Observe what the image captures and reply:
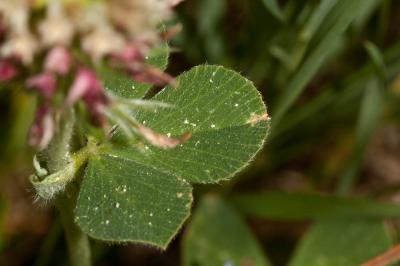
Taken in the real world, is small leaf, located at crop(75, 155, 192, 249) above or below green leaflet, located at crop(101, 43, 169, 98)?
below

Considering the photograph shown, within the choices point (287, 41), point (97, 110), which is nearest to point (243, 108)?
point (97, 110)

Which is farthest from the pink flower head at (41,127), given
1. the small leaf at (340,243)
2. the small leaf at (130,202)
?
the small leaf at (340,243)

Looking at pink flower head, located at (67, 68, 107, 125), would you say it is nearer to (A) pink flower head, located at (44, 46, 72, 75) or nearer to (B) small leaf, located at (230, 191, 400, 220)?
(A) pink flower head, located at (44, 46, 72, 75)

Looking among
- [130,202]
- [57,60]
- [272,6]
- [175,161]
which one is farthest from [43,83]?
[272,6]

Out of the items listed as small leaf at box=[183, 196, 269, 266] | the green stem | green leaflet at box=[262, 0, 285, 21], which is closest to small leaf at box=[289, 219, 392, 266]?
small leaf at box=[183, 196, 269, 266]

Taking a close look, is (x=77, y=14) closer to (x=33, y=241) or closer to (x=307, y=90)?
(x=33, y=241)

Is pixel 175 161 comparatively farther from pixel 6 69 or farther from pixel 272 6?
pixel 272 6
